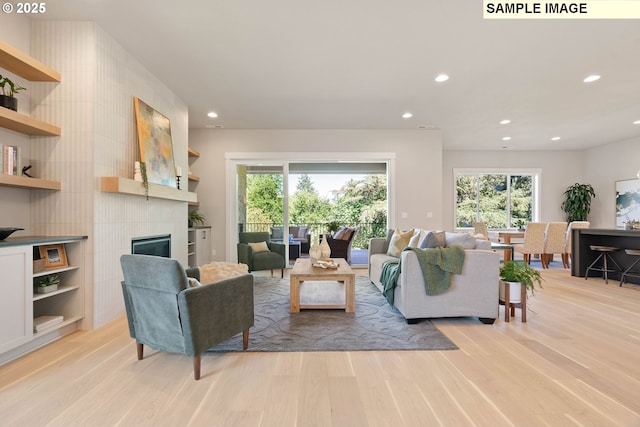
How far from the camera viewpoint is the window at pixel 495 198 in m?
8.31

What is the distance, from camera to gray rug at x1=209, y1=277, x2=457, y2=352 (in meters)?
2.53

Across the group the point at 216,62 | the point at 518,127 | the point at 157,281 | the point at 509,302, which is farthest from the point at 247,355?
the point at 518,127

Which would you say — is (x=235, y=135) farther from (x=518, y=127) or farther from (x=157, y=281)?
(x=518, y=127)

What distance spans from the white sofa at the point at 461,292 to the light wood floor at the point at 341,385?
0.31 meters

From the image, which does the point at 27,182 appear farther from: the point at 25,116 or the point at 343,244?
the point at 343,244

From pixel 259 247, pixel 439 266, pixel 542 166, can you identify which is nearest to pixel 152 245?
pixel 259 247

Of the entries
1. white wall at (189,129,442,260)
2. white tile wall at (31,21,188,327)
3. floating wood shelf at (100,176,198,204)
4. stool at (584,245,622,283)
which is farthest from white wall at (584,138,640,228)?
white tile wall at (31,21,188,327)

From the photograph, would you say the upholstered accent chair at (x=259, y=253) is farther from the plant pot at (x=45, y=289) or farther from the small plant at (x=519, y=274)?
the small plant at (x=519, y=274)

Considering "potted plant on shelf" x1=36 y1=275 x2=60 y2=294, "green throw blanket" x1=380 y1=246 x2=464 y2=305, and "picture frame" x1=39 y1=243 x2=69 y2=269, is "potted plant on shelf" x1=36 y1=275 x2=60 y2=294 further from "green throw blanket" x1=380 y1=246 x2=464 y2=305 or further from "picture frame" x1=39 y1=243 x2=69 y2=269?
"green throw blanket" x1=380 y1=246 x2=464 y2=305

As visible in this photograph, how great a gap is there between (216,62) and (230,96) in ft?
3.28

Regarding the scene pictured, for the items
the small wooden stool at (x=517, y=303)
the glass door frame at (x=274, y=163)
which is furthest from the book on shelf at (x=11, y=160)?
the small wooden stool at (x=517, y=303)

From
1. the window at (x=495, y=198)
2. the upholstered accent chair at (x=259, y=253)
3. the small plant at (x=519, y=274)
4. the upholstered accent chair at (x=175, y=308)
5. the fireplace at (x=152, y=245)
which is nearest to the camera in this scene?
the upholstered accent chair at (x=175, y=308)

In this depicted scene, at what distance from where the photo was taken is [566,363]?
224 centimetres

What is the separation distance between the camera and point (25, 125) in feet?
8.23
